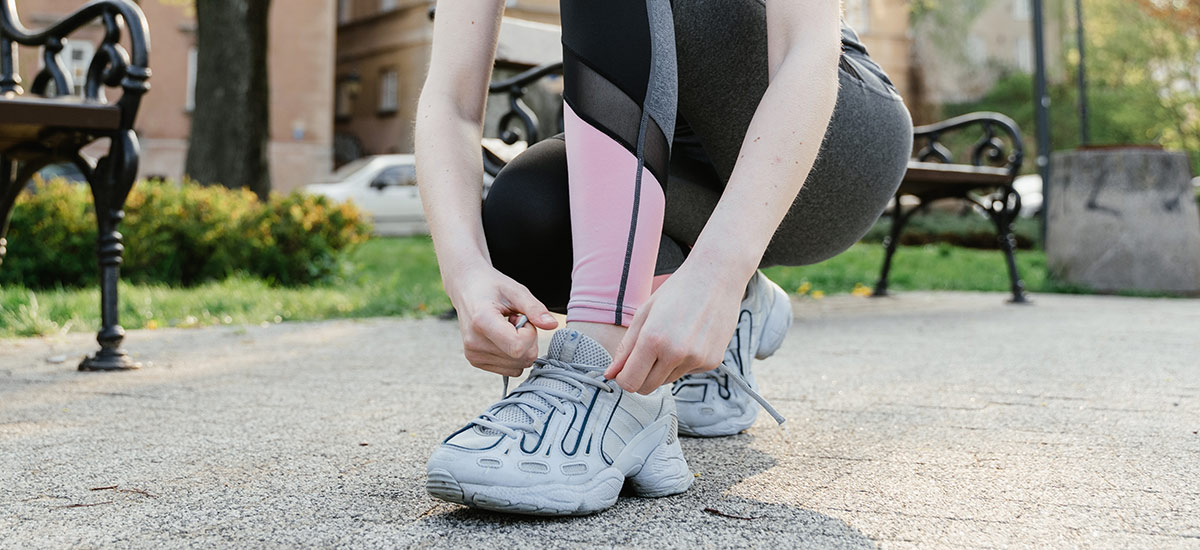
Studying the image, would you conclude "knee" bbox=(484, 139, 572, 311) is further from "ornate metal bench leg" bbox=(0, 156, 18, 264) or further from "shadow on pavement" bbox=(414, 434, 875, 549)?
"ornate metal bench leg" bbox=(0, 156, 18, 264)

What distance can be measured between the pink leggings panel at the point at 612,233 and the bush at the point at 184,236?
4.45 metres

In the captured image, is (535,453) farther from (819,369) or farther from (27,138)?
(27,138)

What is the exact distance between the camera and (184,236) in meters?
5.32

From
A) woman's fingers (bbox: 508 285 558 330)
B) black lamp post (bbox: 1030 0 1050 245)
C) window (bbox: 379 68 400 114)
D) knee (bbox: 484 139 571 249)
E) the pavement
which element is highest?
window (bbox: 379 68 400 114)

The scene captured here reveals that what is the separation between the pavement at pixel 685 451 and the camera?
3.72 feet

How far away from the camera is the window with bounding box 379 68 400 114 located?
23377 millimetres

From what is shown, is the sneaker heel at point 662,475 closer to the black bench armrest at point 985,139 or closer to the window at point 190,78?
the black bench armrest at point 985,139

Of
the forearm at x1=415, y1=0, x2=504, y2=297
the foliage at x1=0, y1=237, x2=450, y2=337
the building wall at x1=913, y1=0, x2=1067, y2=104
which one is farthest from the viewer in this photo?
the building wall at x1=913, y1=0, x2=1067, y2=104

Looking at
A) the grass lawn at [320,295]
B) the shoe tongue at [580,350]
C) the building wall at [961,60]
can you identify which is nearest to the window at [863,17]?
the building wall at [961,60]

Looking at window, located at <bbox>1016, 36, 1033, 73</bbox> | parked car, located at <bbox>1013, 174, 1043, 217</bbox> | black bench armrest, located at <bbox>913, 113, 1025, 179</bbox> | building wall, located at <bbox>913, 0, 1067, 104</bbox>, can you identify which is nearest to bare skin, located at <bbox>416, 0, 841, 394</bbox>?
black bench armrest, located at <bbox>913, 113, 1025, 179</bbox>

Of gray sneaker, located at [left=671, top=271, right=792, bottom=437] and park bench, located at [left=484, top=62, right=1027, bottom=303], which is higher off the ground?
park bench, located at [left=484, top=62, right=1027, bottom=303]

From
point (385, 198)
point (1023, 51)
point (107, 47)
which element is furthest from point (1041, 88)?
point (1023, 51)

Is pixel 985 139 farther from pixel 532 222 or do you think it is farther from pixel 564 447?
pixel 564 447

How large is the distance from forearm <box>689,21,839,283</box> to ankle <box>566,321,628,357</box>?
181mm
